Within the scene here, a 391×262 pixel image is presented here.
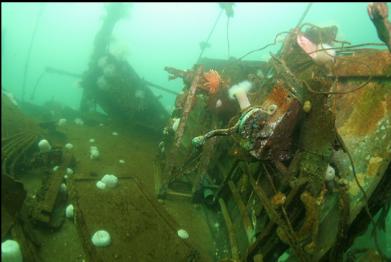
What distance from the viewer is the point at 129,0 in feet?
47.5

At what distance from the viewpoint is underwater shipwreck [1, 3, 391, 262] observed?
3236mm

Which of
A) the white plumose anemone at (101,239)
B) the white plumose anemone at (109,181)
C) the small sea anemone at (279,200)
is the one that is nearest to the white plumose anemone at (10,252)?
the white plumose anemone at (101,239)

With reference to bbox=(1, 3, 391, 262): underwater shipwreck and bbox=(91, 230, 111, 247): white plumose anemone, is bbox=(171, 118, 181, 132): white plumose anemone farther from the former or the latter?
bbox=(91, 230, 111, 247): white plumose anemone

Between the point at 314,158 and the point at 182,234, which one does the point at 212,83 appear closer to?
the point at 314,158

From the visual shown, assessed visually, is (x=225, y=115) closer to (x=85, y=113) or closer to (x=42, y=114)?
(x=85, y=113)

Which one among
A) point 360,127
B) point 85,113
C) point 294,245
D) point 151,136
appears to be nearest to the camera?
point 294,245

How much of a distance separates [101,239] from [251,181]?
7.20 ft

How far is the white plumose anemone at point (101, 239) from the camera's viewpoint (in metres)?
3.84

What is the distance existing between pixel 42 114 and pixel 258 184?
1160 centimetres

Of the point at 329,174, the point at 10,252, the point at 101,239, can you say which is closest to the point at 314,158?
the point at 329,174

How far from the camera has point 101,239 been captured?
3873 millimetres

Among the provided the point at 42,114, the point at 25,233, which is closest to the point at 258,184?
the point at 25,233

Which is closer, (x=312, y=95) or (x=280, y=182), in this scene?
(x=312, y=95)

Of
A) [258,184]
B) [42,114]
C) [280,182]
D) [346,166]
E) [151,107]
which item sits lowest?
[42,114]
